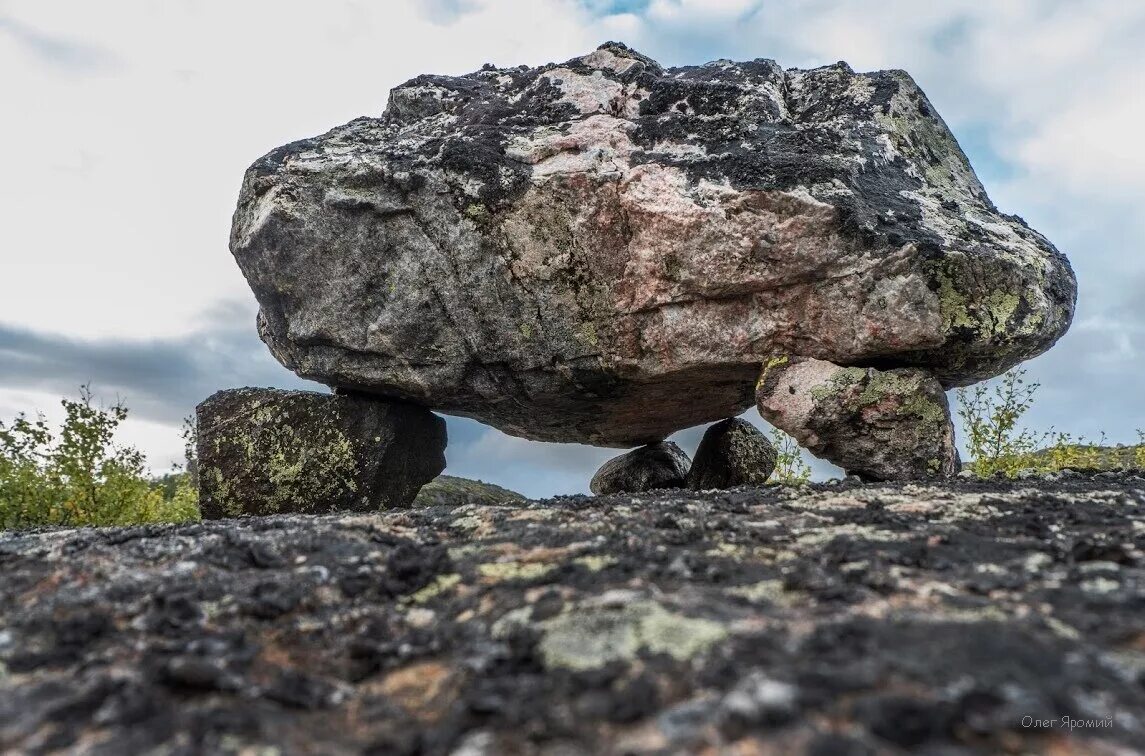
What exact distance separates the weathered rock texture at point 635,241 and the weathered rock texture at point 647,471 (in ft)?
14.9

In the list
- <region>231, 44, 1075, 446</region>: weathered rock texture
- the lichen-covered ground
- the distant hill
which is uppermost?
<region>231, 44, 1075, 446</region>: weathered rock texture

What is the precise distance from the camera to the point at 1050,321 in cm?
1013

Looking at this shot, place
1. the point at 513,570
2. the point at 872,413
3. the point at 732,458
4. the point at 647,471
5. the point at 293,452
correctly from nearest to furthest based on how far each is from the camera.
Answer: the point at 513,570
the point at 872,413
the point at 293,452
the point at 732,458
the point at 647,471

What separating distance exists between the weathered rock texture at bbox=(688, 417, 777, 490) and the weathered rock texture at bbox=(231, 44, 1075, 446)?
325 centimetres

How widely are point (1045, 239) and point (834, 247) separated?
3630mm

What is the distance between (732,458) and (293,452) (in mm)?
8323

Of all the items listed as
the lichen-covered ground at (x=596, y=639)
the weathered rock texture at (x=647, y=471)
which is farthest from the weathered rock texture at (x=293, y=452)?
the lichen-covered ground at (x=596, y=639)

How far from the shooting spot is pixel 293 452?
12.0 m

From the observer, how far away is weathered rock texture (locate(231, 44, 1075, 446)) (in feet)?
32.3

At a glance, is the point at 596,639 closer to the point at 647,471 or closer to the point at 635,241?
the point at 635,241

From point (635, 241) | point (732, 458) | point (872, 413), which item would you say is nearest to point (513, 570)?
point (635, 241)

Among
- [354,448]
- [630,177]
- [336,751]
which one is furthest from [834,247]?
[336,751]

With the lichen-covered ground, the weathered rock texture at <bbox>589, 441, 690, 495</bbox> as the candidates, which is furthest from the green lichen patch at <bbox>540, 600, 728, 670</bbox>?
the weathered rock texture at <bbox>589, 441, 690, 495</bbox>

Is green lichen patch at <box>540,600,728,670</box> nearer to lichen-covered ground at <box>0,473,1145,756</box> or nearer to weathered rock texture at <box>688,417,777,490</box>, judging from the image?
lichen-covered ground at <box>0,473,1145,756</box>
